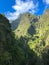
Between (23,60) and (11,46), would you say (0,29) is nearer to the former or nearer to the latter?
(11,46)

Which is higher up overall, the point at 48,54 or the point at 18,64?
the point at 48,54

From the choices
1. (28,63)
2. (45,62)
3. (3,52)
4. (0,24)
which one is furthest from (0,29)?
(45,62)

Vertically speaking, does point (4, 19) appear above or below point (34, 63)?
above

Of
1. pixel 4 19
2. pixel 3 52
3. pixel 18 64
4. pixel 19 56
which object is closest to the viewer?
pixel 3 52

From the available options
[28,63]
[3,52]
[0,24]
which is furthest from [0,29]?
[28,63]

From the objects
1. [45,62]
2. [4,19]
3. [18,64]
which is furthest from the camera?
[45,62]

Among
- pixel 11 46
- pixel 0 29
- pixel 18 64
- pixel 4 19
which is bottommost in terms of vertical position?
pixel 18 64

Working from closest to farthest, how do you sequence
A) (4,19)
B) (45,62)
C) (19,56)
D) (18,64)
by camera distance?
(18,64) < (19,56) < (4,19) < (45,62)

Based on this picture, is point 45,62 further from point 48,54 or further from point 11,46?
point 11,46

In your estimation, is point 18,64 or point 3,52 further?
point 18,64
